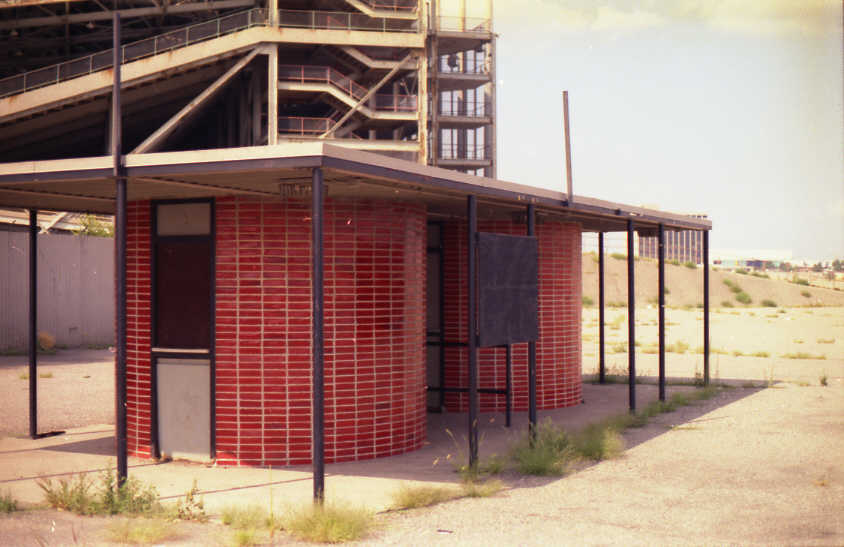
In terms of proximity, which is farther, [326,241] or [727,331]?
[727,331]

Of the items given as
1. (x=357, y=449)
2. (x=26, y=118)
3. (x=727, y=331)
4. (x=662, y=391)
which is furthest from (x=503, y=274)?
(x=26, y=118)

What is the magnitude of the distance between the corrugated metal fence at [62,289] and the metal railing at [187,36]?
19771mm

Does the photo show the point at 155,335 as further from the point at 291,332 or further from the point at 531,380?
the point at 531,380

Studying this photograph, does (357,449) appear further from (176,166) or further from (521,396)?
(521,396)

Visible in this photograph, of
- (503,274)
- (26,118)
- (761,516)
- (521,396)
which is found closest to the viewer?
(761,516)

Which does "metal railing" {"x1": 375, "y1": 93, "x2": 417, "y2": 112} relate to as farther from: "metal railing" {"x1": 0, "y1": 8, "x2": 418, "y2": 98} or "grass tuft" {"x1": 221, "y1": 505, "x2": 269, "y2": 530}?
"grass tuft" {"x1": 221, "y1": 505, "x2": 269, "y2": 530}

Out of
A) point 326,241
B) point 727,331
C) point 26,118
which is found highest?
point 26,118

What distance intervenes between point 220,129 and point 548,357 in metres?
52.5

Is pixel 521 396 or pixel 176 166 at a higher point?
pixel 176 166

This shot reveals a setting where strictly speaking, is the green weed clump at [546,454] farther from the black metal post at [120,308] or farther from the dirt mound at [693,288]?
the dirt mound at [693,288]

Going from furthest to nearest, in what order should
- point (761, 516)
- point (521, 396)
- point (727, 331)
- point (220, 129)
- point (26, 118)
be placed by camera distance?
point (220, 129), point (26, 118), point (727, 331), point (521, 396), point (761, 516)

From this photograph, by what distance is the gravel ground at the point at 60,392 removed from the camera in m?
14.6

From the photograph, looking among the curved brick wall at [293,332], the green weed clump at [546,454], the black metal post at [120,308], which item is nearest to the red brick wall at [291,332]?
the curved brick wall at [293,332]

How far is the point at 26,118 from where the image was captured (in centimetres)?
5053
